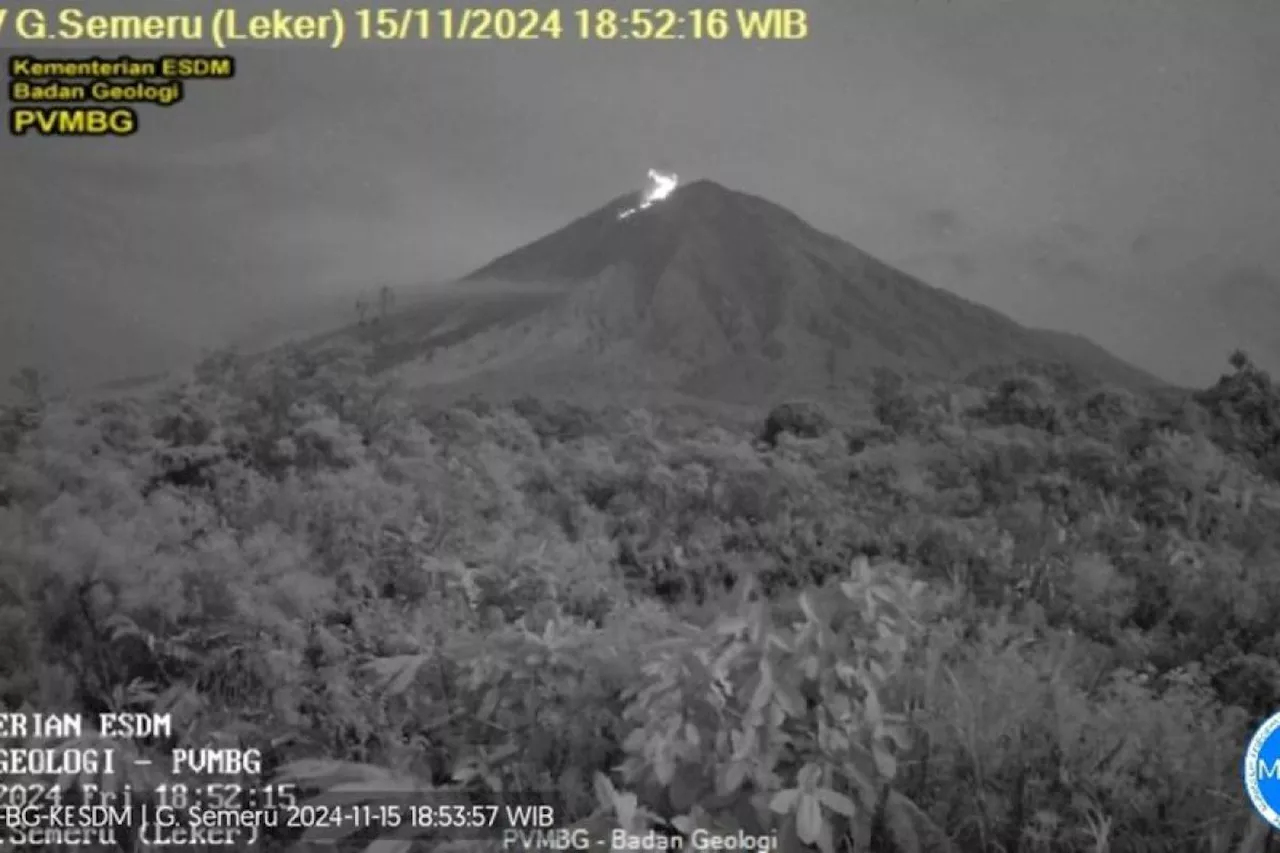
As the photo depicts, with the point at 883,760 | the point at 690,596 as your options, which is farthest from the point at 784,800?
the point at 690,596

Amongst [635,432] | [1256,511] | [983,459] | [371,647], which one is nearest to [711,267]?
[635,432]
